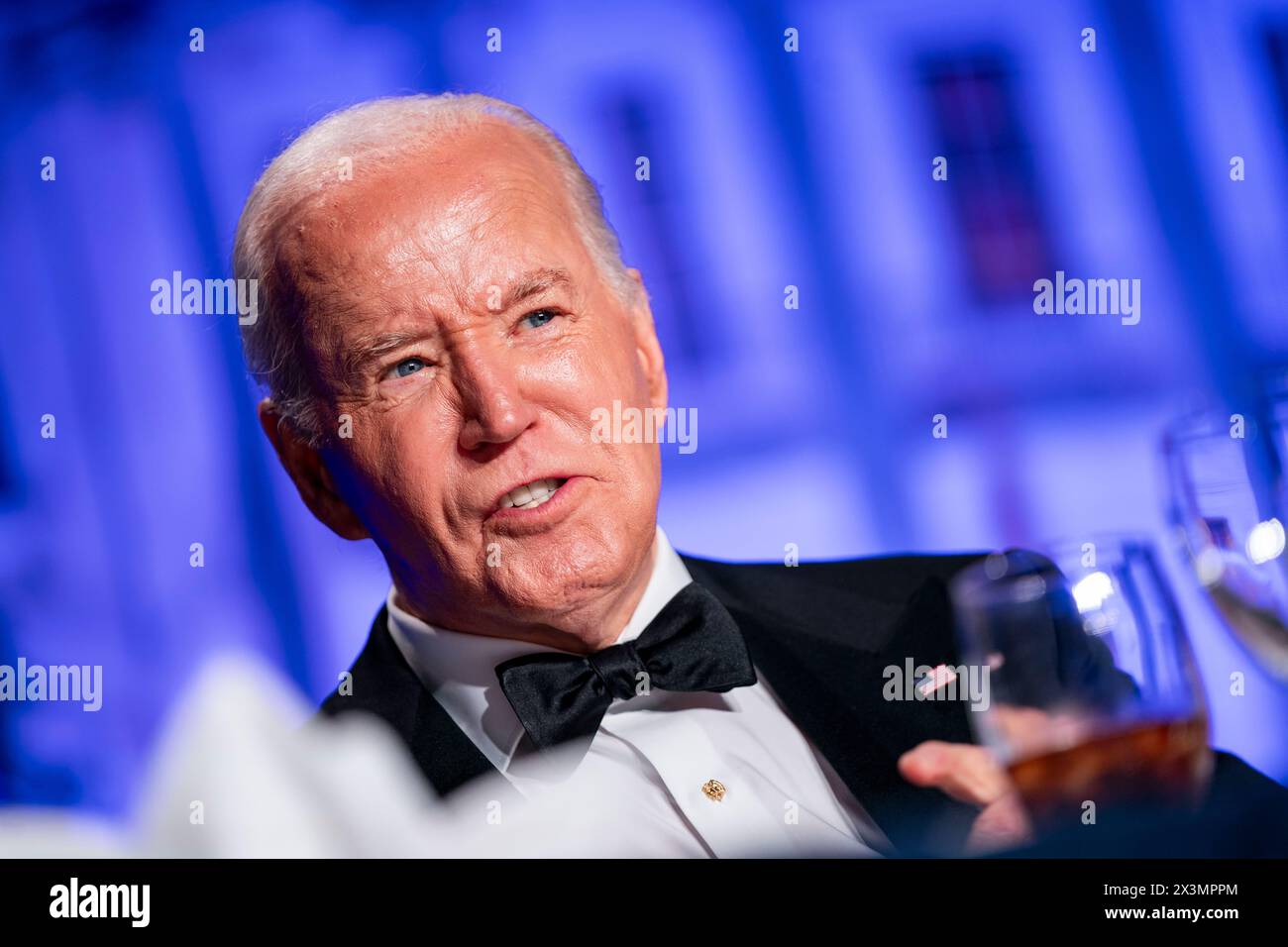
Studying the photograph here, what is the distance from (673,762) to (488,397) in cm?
63

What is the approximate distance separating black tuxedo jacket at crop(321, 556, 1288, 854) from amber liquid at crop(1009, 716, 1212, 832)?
88cm

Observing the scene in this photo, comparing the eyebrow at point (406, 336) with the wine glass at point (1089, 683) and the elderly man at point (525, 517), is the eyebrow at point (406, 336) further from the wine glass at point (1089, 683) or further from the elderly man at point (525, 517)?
the wine glass at point (1089, 683)

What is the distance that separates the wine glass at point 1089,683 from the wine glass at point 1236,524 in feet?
0.36

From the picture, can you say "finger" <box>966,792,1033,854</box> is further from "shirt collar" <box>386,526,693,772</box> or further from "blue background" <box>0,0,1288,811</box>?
"shirt collar" <box>386,526,693,772</box>

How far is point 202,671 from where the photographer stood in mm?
2137

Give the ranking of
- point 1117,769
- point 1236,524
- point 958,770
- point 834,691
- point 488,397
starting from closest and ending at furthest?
point 1117,769, point 1236,524, point 958,770, point 488,397, point 834,691

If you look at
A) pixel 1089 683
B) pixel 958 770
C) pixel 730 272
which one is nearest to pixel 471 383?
pixel 730 272

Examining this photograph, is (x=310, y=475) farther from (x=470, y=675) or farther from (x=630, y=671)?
(x=630, y=671)

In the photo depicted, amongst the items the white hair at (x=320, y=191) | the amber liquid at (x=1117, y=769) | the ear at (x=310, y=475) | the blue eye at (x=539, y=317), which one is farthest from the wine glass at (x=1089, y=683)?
the ear at (x=310, y=475)

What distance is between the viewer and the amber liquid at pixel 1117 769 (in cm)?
109

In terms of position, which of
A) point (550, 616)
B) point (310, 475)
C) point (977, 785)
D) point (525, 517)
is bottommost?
point (977, 785)

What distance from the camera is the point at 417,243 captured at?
6.23 ft

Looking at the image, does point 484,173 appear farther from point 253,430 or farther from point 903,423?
point 903,423
